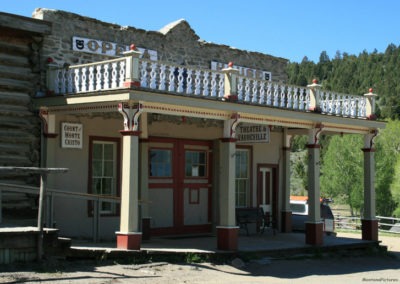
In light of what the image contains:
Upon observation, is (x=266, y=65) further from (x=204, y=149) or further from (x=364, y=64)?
(x=364, y=64)

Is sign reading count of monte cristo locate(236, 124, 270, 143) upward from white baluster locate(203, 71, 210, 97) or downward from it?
downward

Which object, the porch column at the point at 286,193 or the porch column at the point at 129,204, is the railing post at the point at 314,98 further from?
the porch column at the point at 129,204

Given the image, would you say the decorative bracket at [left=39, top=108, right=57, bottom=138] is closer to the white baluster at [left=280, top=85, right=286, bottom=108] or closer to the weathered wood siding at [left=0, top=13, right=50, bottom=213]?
the weathered wood siding at [left=0, top=13, right=50, bottom=213]

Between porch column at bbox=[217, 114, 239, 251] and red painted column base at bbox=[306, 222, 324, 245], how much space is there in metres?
3.14

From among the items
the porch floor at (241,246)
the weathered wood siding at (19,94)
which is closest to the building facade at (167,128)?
the weathered wood siding at (19,94)

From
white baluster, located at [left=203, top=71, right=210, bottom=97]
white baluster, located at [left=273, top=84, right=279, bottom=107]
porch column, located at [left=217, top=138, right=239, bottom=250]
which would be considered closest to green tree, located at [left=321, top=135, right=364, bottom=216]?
white baluster, located at [left=273, top=84, right=279, bottom=107]

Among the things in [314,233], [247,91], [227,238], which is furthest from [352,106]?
[227,238]

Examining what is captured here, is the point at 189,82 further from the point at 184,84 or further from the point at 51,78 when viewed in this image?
the point at 51,78

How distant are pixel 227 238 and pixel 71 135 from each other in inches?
177

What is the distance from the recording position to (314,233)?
16.5 m

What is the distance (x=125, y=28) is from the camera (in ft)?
53.0

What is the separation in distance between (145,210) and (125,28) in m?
4.85

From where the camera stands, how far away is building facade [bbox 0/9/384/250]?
42.3 feet

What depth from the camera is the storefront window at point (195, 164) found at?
18031 millimetres
